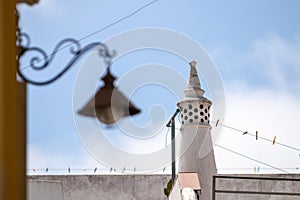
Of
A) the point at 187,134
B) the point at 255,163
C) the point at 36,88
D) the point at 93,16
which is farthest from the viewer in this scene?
the point at 255,163

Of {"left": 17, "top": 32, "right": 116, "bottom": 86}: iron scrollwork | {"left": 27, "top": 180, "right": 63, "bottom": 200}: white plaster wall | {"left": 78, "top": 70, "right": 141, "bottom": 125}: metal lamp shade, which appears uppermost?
{"left": 17, "top": 32, "right": 116, "bottom": 86}: iron scrollwork

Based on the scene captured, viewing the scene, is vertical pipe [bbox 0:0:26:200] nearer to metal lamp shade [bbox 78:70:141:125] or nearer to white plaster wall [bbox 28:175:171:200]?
metal lamp shade [bbox 78:70:141:125]

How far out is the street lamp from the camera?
1.45m

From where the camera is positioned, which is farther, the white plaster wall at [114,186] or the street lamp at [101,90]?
the white plaster wall at [114,186]

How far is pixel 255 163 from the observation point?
5.85 metres

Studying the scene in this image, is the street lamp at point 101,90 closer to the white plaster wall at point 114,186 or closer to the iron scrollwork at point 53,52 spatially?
the iron scrollwork at point 53,52

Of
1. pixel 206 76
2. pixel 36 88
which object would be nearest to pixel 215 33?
pixel 206 76

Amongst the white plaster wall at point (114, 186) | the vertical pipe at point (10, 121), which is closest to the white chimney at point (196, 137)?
the white plaster wall at point (114, 186)

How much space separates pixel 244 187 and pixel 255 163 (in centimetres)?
35

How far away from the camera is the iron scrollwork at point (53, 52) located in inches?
50.4

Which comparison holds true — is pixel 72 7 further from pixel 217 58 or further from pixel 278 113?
pixel 278 113

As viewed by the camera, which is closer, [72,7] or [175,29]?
[72,7]

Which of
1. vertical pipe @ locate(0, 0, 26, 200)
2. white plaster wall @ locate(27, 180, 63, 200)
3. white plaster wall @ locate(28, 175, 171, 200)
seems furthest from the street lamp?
white plaster wall @ locate(28, 175, 171, 200)

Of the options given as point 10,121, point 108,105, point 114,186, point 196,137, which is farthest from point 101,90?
point 114,186
